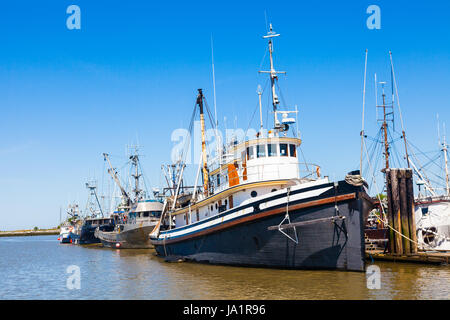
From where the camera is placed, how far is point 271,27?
81.8 ft

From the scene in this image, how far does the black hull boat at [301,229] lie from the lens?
18.6 meters

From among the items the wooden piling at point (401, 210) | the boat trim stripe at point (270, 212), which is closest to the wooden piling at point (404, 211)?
the wooden piling at point (401, 210)

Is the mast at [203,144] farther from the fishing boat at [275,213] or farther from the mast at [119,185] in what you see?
the mast at [119,185]

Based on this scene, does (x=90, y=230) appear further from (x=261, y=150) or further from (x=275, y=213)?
(x=275, y=213)

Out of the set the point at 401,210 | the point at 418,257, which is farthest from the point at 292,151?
the point at 418,257

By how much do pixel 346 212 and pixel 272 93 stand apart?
920 centimetres

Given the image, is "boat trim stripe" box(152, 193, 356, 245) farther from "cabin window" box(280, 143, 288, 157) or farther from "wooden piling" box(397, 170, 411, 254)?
"wooden piling" box(397, 170, 411, 254)

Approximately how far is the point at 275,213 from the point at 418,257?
365 inches

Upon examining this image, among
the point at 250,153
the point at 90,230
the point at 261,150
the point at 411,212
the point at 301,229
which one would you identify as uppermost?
the point at 261,150

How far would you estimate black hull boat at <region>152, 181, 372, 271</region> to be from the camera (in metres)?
18.6

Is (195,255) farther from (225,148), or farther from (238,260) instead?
(225,148)

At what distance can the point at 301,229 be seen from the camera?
19469 mm

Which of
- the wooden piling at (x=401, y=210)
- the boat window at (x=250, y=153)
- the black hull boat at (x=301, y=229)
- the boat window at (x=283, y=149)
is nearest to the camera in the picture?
the black hull boat at (x=301, y=229)
